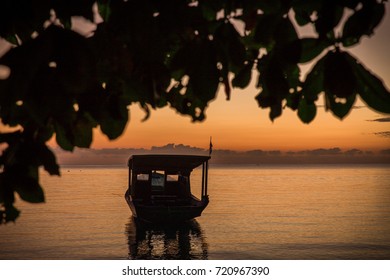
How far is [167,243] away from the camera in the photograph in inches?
1292

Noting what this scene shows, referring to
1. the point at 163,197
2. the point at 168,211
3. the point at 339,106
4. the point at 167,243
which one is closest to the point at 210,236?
the point at 167,243

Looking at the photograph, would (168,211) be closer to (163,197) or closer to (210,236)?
(163,197)

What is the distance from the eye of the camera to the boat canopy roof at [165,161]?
28375mm

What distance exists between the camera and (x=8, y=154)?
4.62 feet

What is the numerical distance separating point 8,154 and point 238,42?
743 millimetres

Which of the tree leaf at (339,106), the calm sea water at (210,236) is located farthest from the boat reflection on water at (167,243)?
the tree leaf at (339,106)

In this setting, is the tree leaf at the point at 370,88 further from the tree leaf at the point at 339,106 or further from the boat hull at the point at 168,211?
the boat hull at the point at 168,211

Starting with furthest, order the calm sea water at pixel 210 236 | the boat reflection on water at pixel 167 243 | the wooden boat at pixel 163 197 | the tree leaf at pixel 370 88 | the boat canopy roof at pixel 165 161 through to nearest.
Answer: the calm sea water at pixel 210 236 → the boat reflection on water at pixel 167 243 → the wooden boat at pixel 163 197 → the boat canopy roof at pixel 165 161 → the tree leaf at pixel 370 88

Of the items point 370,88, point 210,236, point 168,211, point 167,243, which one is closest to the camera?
point 370,88

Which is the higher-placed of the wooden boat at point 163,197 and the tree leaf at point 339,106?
the tree leaf at point 339,106

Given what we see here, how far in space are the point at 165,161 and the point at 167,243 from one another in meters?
7.02

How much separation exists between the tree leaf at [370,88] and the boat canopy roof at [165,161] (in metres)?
26.9
